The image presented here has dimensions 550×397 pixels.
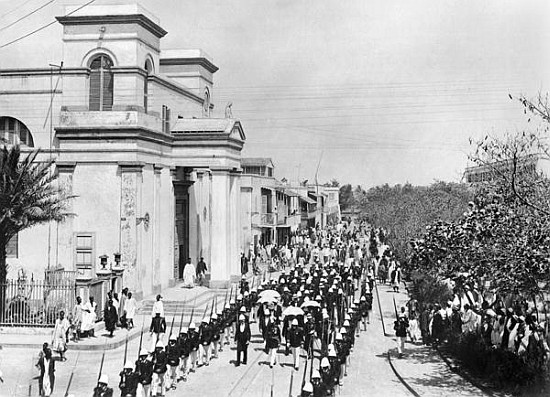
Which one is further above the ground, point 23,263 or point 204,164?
point 204,164

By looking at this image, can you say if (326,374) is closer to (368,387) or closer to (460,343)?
(368,387)

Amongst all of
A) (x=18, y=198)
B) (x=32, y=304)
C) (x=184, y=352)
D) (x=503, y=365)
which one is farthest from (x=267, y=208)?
(x=503, y=365)

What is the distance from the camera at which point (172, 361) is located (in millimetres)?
15453

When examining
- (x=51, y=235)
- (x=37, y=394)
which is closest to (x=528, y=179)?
(x=37, y=394)

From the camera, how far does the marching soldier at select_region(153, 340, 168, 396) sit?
47.8 ft

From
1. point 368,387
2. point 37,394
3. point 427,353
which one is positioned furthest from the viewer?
point 427,353

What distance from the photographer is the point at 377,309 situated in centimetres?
2878

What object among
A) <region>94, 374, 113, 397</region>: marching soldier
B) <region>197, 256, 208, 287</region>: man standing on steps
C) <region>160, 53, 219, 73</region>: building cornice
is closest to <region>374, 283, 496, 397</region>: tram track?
<region>94, 374, 113, 397</region>: marching soldier

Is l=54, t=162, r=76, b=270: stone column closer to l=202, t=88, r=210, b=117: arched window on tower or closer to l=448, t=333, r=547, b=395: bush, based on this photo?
l=202, t=88, r=210, b=117: arched window on tower

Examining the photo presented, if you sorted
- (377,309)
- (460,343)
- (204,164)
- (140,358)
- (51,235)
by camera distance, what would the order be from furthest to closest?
(204,164) < (377,309) < (51,235) < (460,343) < (140,358)

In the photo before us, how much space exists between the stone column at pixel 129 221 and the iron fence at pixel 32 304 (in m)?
4.66

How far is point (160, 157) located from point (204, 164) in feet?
7.96

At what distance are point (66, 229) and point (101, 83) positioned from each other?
611 cm

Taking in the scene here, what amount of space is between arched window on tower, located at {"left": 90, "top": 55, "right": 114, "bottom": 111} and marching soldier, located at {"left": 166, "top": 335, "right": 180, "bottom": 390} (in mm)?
13900
